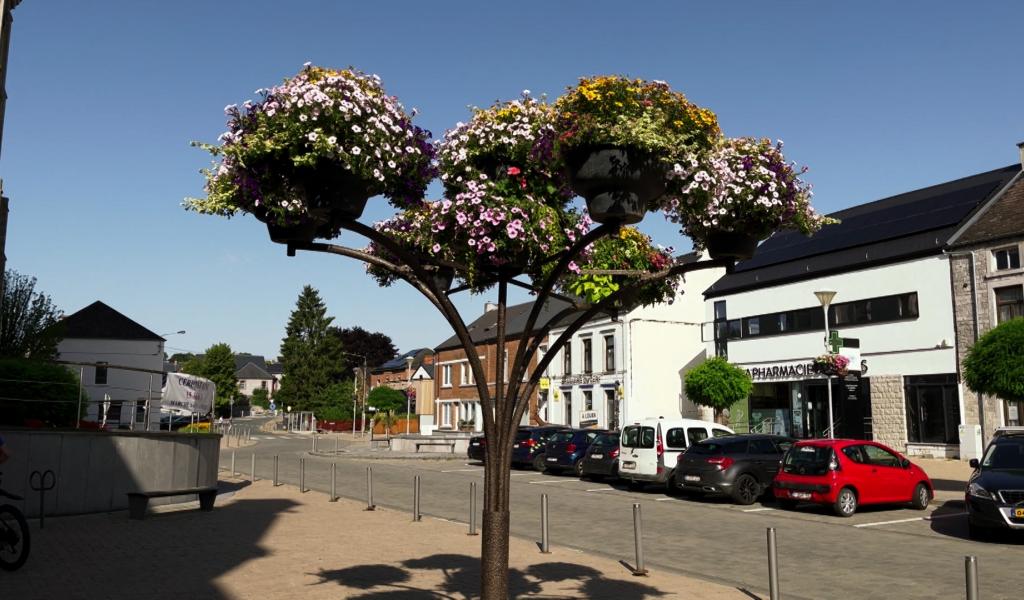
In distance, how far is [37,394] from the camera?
49.9ft

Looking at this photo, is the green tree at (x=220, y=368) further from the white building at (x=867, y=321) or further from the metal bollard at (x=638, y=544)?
the metal bollard at (x=638, y=544)

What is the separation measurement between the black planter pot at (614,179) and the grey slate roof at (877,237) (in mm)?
25055

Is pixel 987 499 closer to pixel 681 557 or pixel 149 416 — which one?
pixel 681 557

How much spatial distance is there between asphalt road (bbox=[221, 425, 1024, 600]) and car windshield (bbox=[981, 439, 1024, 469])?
1240mm

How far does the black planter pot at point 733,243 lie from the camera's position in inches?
226

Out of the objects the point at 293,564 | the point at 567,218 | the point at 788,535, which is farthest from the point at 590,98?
the point at 788,535

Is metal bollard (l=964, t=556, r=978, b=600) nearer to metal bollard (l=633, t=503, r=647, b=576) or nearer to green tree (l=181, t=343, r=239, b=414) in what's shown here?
metal bollard (l=633, t=503, r=647, b=576)

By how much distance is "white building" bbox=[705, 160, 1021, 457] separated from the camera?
2919cm

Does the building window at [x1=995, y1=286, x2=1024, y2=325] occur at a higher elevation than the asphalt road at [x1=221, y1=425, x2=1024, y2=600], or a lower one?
higher

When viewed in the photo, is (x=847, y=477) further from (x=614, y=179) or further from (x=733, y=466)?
(x=614, y=179)

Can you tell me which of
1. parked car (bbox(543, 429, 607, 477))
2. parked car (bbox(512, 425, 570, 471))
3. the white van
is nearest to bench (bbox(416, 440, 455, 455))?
parked car (bbox(512, 425, 570, 471))

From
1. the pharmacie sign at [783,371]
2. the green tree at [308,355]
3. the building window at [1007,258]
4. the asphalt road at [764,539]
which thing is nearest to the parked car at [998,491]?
the asphalt road at [764,539]

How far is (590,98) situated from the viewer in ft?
16.2

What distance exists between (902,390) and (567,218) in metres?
28.1
